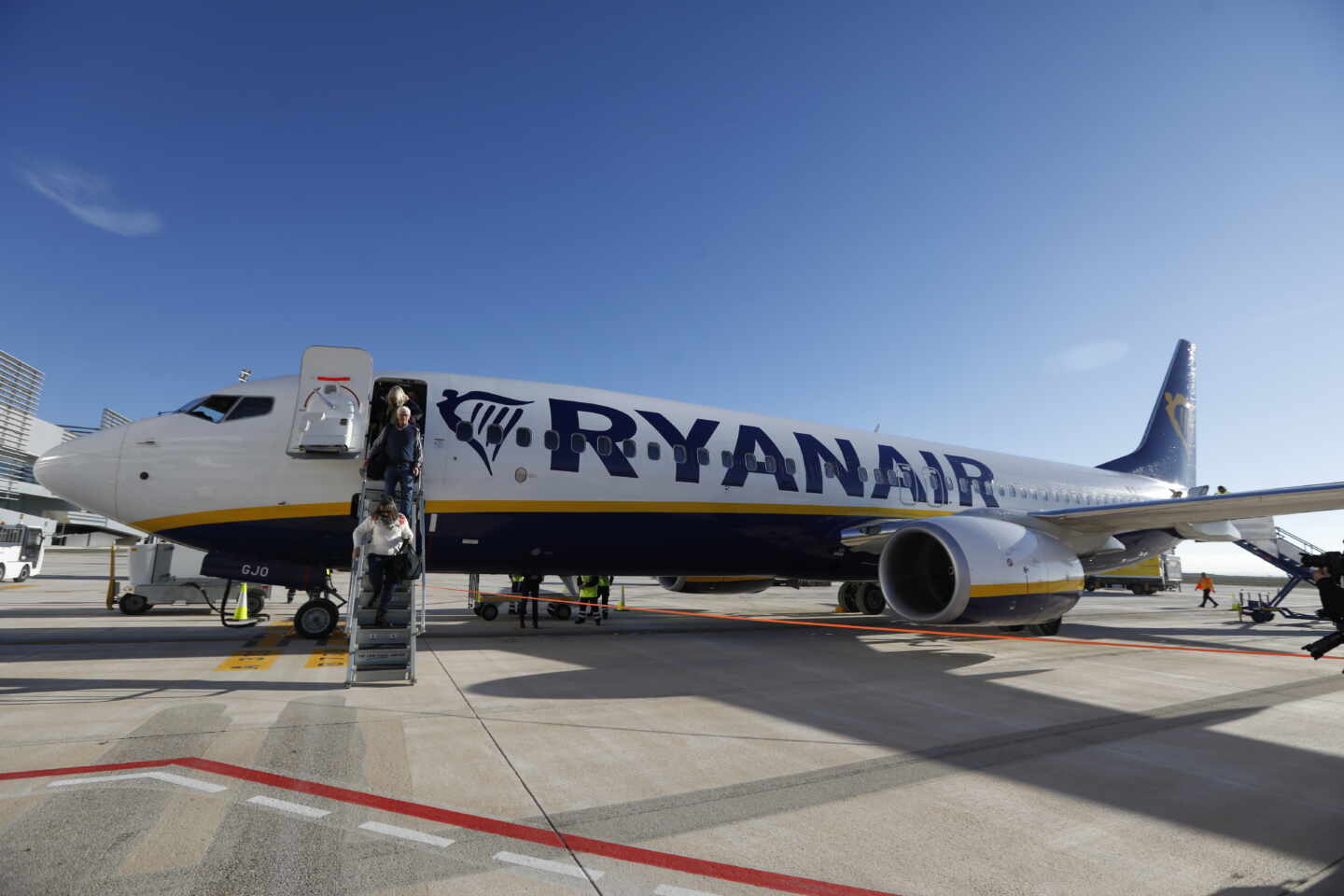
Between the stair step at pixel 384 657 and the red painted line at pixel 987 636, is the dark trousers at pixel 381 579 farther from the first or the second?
the red painted line at pixel 987 636

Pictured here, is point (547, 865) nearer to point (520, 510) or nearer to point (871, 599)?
point (520, 510)

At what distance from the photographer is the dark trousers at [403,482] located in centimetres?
739

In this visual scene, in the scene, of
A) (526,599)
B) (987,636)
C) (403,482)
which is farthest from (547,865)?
(987,636)

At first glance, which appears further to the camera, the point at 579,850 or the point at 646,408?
the point at 646,408

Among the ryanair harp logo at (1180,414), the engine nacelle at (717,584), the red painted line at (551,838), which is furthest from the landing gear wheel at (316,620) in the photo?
the ryanair harp logo at (1180,414)

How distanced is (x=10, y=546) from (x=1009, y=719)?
114 ft

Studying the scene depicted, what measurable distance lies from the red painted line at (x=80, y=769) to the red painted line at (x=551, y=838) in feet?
0.45

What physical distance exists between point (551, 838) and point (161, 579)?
15.5m

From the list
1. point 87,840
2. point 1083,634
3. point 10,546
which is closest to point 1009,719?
point 87,840

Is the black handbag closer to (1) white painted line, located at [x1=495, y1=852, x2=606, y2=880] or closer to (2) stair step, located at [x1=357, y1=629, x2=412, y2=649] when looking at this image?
(2) stair step, located at [x1=357, y1=629, x2=412, y2=649]

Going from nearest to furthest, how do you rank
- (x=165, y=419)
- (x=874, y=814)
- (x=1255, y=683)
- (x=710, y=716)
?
(x=874, y=814), (x=710, y=716), (x=1255, y=683), (x=165, y=419)

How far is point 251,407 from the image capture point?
8766mm

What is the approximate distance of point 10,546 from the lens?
25047 mm

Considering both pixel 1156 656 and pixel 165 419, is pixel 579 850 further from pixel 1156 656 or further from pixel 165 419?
pixel 1156 656
